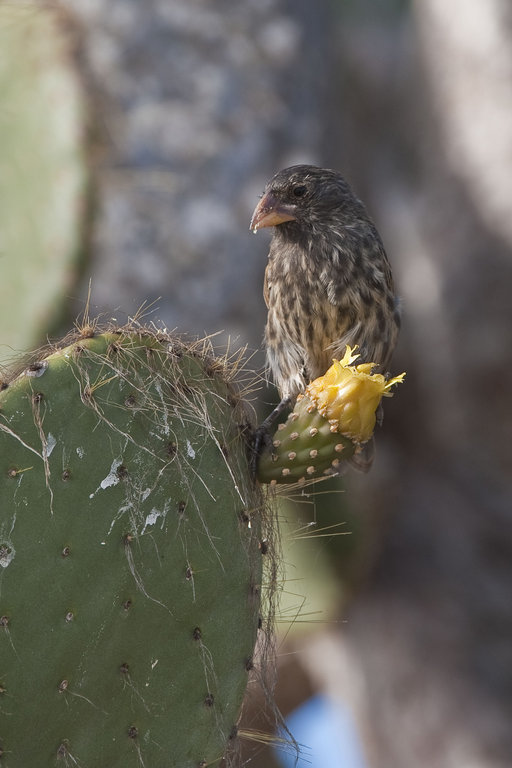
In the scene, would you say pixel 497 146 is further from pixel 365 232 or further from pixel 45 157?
pixel 365 232

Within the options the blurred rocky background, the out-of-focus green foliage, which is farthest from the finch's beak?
the out-of-focus green foliage

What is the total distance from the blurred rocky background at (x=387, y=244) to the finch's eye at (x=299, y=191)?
1026 millimetres

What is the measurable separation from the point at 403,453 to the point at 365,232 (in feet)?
13.5

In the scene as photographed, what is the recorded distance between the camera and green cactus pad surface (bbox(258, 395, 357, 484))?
1.78 meters

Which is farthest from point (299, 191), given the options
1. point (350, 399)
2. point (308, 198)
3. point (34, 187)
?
point (34, 187)

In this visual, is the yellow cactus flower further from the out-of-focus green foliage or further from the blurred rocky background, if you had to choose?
the out-of-focus green foliage

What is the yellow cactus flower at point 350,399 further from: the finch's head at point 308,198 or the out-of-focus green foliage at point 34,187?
the out-of-focus green foliage at point 34,187

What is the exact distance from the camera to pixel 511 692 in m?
5.59

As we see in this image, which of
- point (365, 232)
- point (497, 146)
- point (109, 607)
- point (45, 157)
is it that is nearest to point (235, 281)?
point (45, 157)

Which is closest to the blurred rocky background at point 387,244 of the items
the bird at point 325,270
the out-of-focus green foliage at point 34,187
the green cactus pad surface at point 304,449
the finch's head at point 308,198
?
the out-of-focus green foliage at point 34,187

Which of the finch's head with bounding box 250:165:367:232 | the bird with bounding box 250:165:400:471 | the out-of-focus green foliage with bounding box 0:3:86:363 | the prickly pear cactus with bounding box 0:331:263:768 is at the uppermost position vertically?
the out-of-focus green foliage with bounding box 0:3:86:363

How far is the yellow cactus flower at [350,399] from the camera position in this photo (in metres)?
1.76

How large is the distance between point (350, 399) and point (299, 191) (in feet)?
2.62

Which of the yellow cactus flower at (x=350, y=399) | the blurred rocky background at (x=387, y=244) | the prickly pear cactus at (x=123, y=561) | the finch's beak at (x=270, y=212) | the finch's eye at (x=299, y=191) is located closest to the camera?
the prickly pear cactus at (x=123, y=561)
